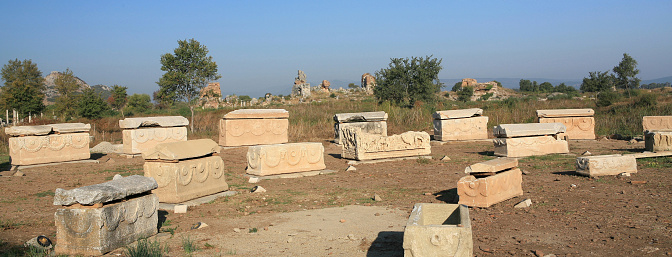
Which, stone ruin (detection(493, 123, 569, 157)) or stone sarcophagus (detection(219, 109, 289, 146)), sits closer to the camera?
stone ruin (detection(493, 123, 569, 157))

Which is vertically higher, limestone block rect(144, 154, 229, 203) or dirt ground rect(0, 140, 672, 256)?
limestone block rect(144, 154, 229, 203)

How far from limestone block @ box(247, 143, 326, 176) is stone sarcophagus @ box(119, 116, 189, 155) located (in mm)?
4728

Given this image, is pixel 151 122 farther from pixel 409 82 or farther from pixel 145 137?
pixel 409 82

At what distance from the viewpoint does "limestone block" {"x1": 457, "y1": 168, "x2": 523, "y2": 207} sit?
20.8 feet

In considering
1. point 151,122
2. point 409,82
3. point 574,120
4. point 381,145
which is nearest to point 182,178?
point 381,145

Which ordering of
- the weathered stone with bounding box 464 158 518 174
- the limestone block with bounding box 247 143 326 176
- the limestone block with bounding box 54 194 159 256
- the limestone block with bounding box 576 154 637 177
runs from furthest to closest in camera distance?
the limestone block with bounding box 247 143 326 176, the limestone block with bounding box 576 154 637 177, the weathered stone with bounding box 464 158 518 174, the limestone block with bounding box 54 194 159 256

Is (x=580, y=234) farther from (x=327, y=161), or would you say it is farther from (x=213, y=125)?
(x=213, y=125)

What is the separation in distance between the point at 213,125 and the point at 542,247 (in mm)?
17689

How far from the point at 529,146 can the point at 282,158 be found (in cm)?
649

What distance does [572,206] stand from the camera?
618 centimetres

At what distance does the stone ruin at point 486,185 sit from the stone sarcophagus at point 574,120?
974cm

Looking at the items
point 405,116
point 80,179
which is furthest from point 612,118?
point 80,179

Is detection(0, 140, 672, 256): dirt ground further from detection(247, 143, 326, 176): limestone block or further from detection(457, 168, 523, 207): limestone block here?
detection(247, 143, 326, 176): limestone block

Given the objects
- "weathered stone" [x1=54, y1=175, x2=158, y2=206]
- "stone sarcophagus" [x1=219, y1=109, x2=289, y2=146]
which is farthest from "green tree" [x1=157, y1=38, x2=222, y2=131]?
"weathered stone" [x1=54, y1=175, x2=158, y2=206]
